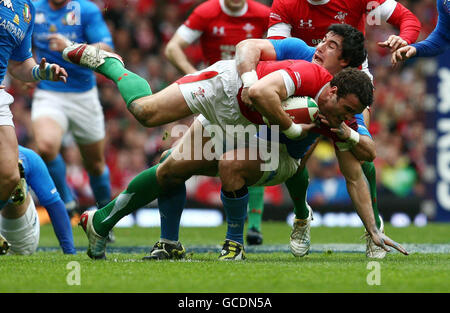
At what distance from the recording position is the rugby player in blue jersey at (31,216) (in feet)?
21.3

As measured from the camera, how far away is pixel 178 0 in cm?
1656

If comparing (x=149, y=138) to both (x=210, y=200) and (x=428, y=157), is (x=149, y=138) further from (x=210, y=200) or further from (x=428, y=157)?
(x=428, y=157)

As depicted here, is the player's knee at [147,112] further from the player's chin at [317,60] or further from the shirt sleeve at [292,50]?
the player's chin at [317,60]

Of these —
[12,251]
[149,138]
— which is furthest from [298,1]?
[149,138]

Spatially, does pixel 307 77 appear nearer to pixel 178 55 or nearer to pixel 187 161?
pixel 187 161

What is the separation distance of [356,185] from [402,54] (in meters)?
1.14

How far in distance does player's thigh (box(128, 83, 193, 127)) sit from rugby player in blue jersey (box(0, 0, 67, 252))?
687 millimetres

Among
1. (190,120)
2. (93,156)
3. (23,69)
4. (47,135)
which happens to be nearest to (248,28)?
(93,156)

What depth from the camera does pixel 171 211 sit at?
592cm

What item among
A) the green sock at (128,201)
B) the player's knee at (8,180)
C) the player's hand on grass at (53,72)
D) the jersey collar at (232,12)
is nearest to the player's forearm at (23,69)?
the player's hand on grass at (53,72)

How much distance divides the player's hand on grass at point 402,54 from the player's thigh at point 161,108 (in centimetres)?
162

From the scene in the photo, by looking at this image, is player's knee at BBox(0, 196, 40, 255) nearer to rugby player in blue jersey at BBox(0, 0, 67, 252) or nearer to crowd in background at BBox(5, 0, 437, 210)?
rugby player in blue jersey at BBox(0, 0, 67, 252)

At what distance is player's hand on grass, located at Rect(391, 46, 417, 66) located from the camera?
6031mm

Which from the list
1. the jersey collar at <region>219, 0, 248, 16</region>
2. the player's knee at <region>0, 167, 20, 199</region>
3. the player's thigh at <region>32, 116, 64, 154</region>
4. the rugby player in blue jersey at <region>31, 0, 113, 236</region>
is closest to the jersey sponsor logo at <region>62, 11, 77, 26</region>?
the rugby player in blue jersey at <region>31, 0, 113, 236</region>
